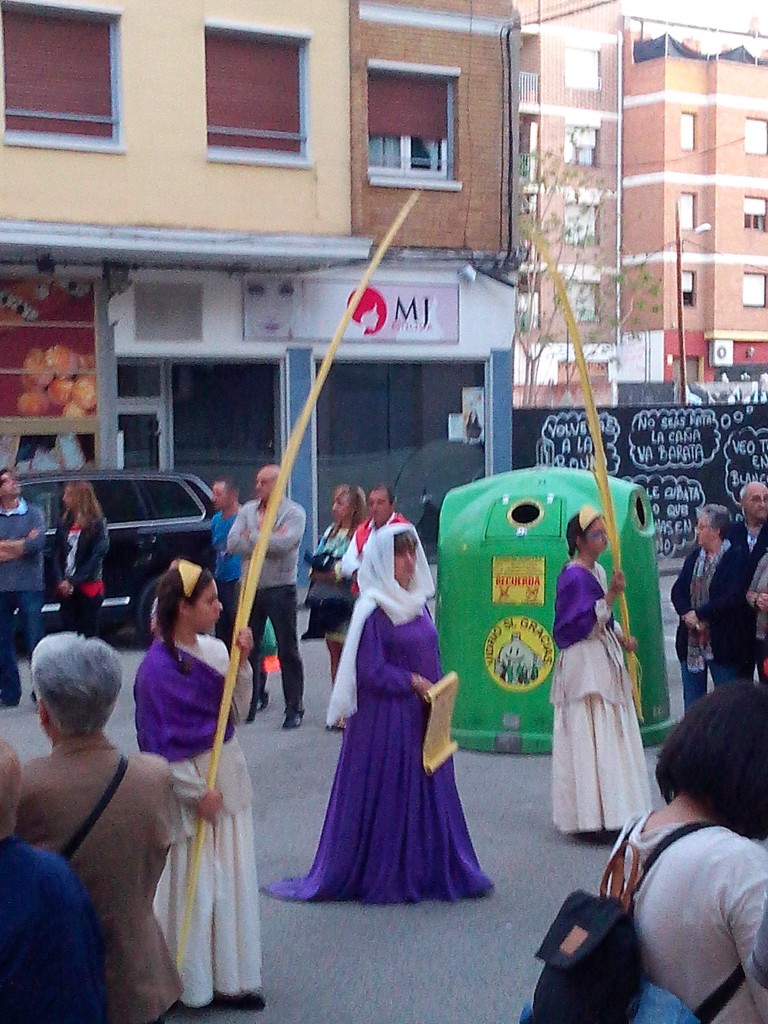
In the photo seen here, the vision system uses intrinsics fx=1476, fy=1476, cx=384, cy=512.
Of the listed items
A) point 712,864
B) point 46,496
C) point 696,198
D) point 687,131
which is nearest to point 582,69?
point 687,131

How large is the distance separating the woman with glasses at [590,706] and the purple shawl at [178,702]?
2.68 m

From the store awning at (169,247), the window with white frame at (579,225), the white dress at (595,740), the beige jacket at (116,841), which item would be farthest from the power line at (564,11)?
the beige jacket at (116,841)

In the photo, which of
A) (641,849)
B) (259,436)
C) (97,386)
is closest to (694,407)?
(259,436)

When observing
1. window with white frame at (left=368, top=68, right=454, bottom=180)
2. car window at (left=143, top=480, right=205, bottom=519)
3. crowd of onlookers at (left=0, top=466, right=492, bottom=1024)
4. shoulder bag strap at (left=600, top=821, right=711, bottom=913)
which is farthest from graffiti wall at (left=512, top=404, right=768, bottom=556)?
shoulder bag strap at (left=600, top=821, right=711, bottom=913)

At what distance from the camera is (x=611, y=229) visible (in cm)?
5109

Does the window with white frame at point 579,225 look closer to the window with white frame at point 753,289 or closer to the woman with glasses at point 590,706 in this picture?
the window with white frame at point 753,289

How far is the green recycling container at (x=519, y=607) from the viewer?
30.1 feet

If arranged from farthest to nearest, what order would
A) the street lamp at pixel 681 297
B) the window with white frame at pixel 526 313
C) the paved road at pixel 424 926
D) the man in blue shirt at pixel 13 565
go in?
the window with white frame at pixel 526 313, the street lamp at pixel 681 297, the man in blue shirt at pixel 13 565, the paved road at pixel 424 926

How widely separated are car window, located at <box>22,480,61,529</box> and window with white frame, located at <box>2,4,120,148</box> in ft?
15.8

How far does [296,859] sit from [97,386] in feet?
34.8

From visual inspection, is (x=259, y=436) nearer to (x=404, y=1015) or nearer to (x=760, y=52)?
(x=404, y=1015)

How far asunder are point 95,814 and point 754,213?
5274 cm

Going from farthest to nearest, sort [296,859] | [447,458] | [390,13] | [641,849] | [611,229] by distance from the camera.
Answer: [611,229], [447,458], [390,13], [296,859], [641,849]

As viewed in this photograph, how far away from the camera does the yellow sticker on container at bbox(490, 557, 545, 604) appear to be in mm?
9172
